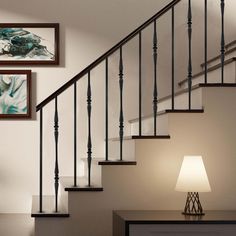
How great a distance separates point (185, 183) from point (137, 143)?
0.54 meters

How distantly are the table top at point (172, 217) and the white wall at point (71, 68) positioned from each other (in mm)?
1970

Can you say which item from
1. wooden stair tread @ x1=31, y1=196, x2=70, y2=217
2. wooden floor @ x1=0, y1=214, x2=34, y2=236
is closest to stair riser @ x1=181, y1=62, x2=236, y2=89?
wooden stair tread @ x1=31, y1=196, x2=70, y2=217

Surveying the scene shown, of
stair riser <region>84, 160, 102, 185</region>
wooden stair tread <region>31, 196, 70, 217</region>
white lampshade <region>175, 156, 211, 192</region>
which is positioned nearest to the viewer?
white lampshade <region>175, 156, 211, 192</region>

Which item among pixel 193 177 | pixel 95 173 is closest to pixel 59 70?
pixel 95 173

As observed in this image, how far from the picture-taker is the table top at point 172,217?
14.7 feet

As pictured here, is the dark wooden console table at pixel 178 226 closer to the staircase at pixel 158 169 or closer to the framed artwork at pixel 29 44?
the staircase at pixel 158 169

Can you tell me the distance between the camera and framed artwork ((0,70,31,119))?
6738 mm

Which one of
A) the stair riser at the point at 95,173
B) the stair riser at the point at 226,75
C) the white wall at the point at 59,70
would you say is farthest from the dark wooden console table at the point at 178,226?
the white wall at the point at 59,70

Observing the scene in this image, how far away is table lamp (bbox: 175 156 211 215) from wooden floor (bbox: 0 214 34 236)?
1.29m

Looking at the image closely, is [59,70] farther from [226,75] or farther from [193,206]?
[193,206]

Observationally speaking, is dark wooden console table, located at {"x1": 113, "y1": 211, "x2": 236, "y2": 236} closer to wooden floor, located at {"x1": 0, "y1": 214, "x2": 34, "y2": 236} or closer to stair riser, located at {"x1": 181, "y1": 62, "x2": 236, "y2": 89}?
wooden floor, located at {"x1": 0, "y1": 214, "x2": 34, "y2": 236}

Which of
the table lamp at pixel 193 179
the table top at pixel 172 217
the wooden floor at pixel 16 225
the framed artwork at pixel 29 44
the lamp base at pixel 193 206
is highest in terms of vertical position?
the framed artwork at pixel 29 44

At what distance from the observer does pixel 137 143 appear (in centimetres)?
514

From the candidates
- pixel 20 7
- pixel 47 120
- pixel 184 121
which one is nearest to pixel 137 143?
pixel 184 121
